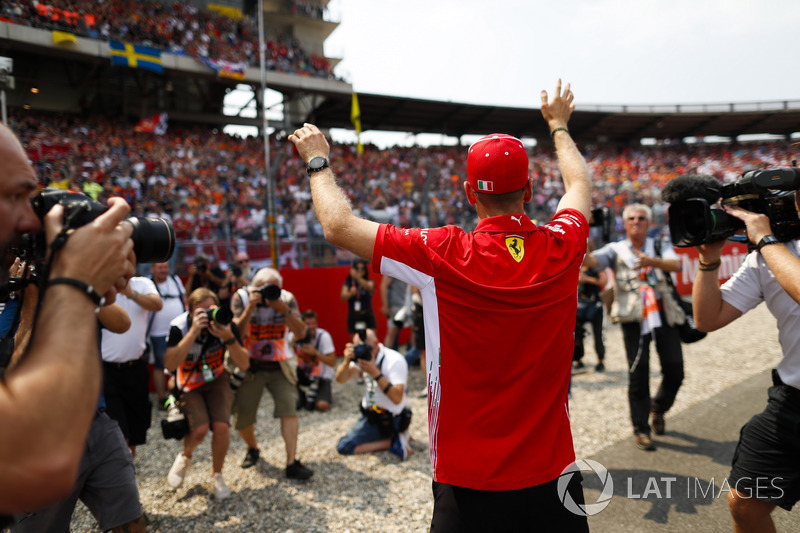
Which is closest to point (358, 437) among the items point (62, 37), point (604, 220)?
point (604, 220)

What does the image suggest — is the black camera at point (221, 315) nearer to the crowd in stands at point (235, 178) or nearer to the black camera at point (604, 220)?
the black camera at point (604, 220)

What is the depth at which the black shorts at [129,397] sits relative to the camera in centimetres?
379

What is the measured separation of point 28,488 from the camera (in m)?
0.82

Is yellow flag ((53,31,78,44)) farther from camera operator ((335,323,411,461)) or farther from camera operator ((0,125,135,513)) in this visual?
camera operator ((0,125,135,513))

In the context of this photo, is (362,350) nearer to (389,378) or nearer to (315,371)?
(389,378)

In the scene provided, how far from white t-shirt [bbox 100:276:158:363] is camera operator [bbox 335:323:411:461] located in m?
1.79

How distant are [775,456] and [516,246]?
1.49m

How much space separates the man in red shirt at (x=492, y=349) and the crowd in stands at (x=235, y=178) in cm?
861

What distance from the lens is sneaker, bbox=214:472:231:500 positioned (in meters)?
3.85

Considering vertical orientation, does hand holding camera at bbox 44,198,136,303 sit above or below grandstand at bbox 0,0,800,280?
below

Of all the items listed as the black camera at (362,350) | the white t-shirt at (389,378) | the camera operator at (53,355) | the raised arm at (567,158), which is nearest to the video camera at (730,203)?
the raised arm at (567,158)

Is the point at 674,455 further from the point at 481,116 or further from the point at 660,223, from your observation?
the point at 481,116

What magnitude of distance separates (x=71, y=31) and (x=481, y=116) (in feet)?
55.0

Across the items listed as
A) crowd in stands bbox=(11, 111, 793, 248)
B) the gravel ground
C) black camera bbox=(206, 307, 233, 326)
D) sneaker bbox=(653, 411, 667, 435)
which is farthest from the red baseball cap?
crowd in stands bbox=(11, 111, 793, 248)
